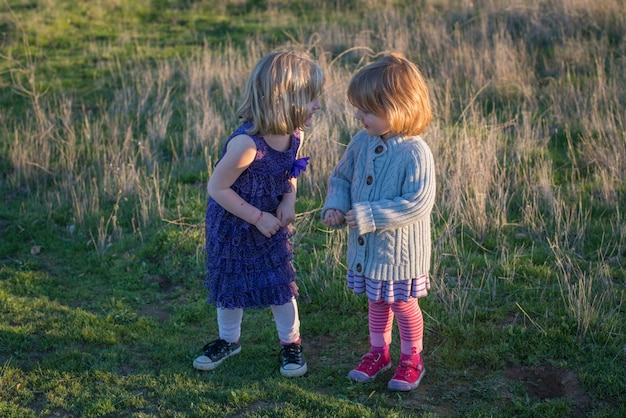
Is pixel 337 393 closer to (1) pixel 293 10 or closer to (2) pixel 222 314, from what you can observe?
(2) pixel 222 314

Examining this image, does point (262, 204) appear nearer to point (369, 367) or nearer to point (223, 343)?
point (223, 343)

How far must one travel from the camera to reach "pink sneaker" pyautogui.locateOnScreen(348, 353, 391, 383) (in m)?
3.87

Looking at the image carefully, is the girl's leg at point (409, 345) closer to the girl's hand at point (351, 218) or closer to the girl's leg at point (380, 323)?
the girl's leg at point (380, 323)

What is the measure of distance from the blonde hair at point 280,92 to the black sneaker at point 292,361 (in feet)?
4.07

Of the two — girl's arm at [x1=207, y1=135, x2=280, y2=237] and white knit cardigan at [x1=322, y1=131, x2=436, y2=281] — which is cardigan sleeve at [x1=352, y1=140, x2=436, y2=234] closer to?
white knit cardigan at [x1=322, y1=131, x2=436, y2=281]

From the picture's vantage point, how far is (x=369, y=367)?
388 cm

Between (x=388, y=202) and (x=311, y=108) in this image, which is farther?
(x=311, y=108)

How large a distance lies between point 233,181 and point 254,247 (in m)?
0.40

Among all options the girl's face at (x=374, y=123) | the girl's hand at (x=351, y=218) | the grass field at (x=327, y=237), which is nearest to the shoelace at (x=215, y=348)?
the grass field at (x=327, y=237)

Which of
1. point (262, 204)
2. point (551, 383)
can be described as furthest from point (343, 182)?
point (551, 383)

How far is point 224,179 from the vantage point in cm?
364

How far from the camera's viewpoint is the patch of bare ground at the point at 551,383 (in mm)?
3670

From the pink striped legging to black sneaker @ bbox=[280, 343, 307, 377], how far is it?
0.43 metres

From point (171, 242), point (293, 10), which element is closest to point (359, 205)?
point (171, 242)
